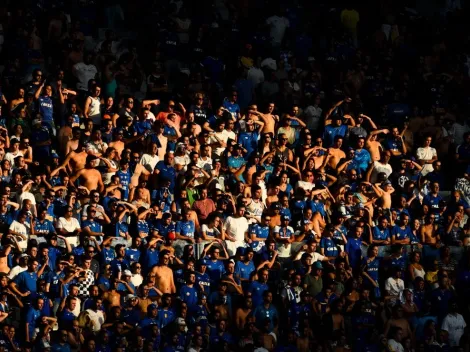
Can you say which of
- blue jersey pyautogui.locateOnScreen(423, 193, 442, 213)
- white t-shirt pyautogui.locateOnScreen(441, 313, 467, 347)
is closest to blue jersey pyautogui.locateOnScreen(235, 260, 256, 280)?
white t-shirt pyautogui.locateOnScreen(441, 313, 467, 347)

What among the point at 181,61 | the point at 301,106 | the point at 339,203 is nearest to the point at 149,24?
the point at 181,61

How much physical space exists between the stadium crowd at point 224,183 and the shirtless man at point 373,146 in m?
0.04

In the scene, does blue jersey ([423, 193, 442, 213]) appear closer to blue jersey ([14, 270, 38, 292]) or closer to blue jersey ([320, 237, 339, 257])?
blue jersey ([320, 237, 339, 257])

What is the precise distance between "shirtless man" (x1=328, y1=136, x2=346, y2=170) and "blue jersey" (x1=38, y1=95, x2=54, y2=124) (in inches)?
204

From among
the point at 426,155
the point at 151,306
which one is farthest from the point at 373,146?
the point at 151,306

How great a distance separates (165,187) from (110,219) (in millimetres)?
1381

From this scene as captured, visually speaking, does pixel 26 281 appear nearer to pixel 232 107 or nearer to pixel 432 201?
pixel 232 107

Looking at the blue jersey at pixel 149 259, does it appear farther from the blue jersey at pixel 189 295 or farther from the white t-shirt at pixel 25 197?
the white t-shirt at pixel 25 197

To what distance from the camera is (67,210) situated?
82.8ft

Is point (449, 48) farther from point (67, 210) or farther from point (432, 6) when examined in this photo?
point (67, 210)

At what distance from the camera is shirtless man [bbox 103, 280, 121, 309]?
2447cm

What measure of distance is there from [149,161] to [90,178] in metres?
1.45

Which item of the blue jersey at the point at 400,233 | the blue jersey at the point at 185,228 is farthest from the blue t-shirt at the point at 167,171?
the blue jersey at the point at 400,233

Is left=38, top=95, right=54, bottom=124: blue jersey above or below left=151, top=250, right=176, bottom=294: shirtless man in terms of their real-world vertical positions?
above
